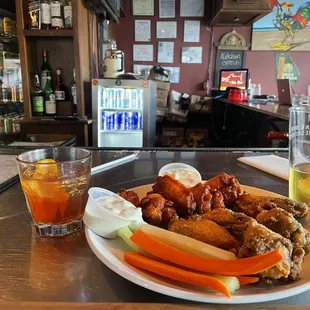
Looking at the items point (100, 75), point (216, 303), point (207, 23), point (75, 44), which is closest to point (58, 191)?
point (216, 303)

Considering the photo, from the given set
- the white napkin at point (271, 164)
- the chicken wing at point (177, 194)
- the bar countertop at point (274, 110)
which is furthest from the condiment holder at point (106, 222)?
the bar countertop at point (274, 110)

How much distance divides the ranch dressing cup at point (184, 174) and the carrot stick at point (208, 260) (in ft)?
1.02

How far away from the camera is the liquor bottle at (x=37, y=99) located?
2.54 metres

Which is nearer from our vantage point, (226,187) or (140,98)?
(226,187)

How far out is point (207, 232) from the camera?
47 centimetres

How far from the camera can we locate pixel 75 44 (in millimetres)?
2449

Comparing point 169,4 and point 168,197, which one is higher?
point 169,4

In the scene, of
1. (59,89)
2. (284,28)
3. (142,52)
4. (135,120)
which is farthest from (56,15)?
(284,28)

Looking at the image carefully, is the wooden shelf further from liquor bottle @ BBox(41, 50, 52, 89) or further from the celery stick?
the celery stick

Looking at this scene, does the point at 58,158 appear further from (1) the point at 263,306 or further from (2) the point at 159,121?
(2) the point at 159,121

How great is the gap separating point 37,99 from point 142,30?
2.26m

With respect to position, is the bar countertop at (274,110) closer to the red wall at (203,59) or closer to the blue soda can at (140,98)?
the blue soda can at (140,98)

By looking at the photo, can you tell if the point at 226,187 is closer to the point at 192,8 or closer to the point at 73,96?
the point at 73,96

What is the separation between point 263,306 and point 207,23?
14.2ft
